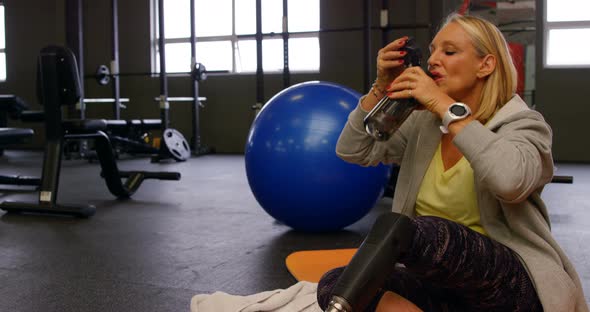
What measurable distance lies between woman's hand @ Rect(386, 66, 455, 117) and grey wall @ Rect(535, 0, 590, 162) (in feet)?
19.9

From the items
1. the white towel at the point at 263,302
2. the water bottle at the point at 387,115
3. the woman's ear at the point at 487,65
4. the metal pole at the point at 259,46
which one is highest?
the metal pole at the point at 259,46

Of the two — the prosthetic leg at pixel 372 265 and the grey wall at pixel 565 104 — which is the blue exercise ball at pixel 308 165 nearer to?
the prosthetic leg at pixel 372 265

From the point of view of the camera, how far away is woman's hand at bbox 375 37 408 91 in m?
1.26

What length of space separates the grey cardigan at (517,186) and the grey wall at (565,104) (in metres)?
5.97

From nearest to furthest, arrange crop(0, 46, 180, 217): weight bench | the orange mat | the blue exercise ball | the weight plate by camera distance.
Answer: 1. the orange mat
2. the blue exercise ball
3. crop(0, 46, 180, 217): weight bench
4. the weight plate

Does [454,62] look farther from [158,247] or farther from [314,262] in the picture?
[158,247]

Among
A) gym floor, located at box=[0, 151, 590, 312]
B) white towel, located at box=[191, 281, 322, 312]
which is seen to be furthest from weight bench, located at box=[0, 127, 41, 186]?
white towel, located at box=[191, 281, 322, 312]

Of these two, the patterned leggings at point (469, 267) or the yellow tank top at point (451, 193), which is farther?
the yellow tank top at point (451, 193)

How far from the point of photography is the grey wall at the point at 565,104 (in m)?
6.55

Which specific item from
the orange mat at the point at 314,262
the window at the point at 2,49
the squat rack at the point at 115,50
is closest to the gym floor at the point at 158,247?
the orange mat at the point at 314,262

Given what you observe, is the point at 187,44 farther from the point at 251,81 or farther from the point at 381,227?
the point at 381,227

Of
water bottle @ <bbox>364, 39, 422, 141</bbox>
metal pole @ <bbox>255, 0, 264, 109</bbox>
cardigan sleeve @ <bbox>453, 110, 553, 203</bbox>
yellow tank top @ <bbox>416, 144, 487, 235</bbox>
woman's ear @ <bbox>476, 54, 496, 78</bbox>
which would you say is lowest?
yellow tank top @ <bbox>416, 144, 487, 235</bbox>

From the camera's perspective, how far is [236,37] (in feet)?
24.5

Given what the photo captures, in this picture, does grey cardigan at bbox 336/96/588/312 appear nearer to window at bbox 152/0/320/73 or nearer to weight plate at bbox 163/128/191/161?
weight plate at bbox 163/128/191/161
